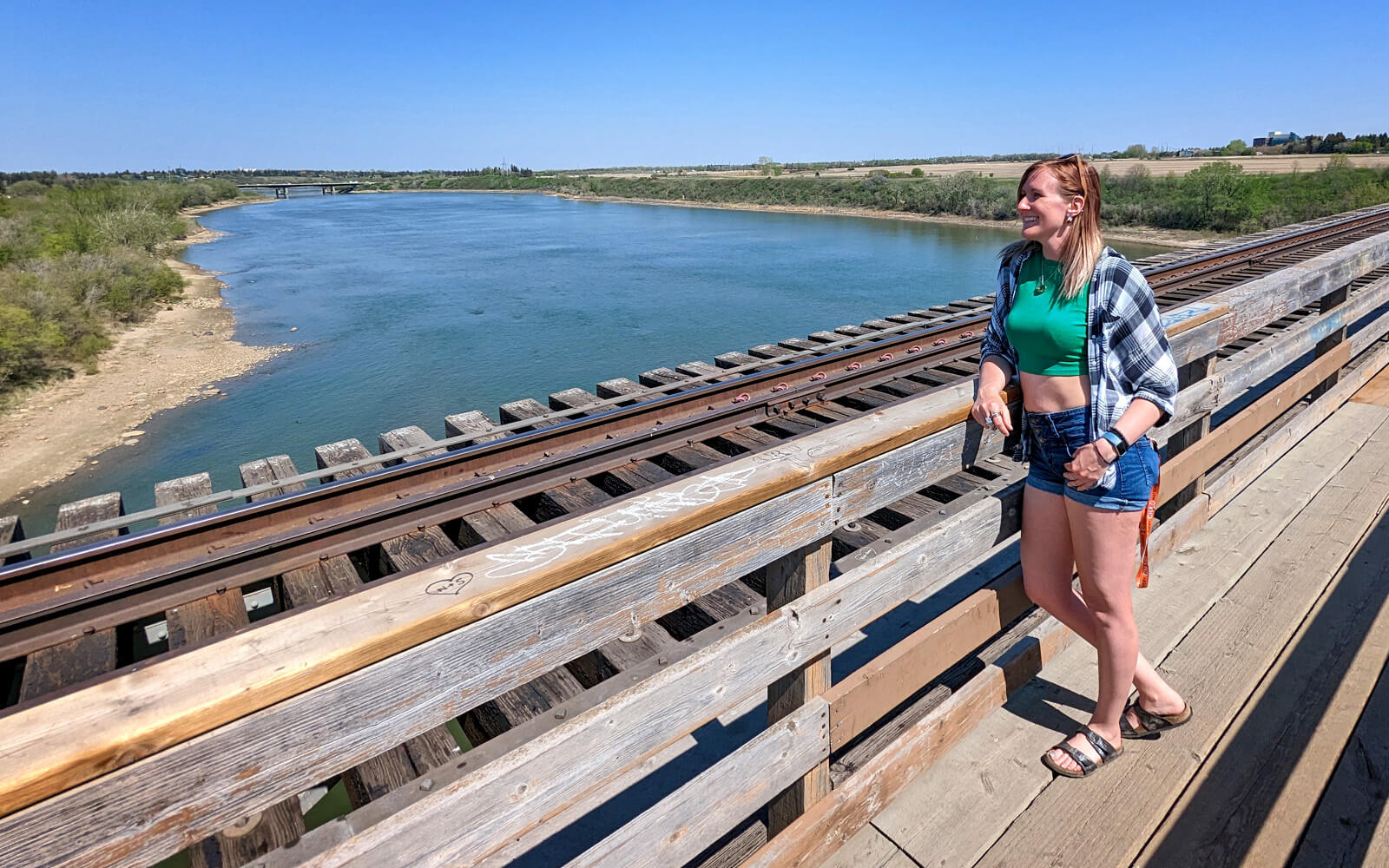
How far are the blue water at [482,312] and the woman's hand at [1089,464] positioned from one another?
13.6 metres

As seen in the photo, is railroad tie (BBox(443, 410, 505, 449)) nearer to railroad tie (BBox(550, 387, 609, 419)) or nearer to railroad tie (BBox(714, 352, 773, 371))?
railroad tie (BBox(550, 387, 609, 419))

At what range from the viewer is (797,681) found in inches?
76.4

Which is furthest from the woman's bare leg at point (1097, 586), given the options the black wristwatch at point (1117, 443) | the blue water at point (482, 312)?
the blue water at point (482, 312)

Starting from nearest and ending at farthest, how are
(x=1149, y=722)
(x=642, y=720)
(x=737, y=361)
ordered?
(x=642, y=720)
(x=1149, y=722)
(x=737, y=361)

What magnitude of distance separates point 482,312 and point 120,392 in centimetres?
1041

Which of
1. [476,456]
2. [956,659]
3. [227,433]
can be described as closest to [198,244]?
[227,433]

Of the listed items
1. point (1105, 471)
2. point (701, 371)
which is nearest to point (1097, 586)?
point (1105, 471)

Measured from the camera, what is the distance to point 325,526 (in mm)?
3678

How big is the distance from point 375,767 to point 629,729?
123 centimetres

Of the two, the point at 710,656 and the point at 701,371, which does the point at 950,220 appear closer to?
the point at 701,371

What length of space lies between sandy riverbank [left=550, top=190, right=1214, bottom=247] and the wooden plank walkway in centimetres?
→ 1915

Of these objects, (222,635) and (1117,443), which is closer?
(222,635)

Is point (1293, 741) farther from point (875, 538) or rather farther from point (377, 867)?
point (377, 867)

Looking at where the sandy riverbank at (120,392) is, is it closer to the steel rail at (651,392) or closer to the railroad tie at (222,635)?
the steel rail at (651,392)
